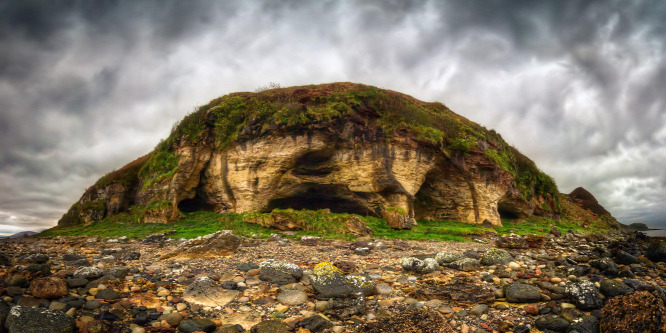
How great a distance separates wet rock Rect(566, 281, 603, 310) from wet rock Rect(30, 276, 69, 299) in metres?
8.40

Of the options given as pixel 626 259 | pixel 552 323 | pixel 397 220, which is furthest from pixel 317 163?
pixel 552 323

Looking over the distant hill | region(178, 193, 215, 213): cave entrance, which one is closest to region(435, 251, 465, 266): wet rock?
the distant hill

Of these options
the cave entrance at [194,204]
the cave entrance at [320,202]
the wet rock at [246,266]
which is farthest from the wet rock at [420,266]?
the cave entrance at [194,204]

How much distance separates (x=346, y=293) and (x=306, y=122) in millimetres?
18880

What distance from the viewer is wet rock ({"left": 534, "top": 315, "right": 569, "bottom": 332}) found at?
4.25m

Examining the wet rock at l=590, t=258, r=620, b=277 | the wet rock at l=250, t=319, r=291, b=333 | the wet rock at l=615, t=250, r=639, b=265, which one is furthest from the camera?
the wet rock at l=615, t=250, r=639, b=265

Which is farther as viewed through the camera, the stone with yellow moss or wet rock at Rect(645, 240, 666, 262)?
wet rock at Rect(645, 240, 666, 262)

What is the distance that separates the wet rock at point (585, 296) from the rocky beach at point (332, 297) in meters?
0.02

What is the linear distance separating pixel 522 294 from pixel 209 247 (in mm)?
7859

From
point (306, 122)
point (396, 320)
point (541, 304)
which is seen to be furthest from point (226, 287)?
point (306, 122)

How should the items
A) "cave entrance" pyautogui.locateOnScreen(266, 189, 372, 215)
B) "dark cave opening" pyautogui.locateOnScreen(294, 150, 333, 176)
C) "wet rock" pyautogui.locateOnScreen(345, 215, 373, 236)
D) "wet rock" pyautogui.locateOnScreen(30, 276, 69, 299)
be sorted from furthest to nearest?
"cave entrance" pyautogui.locateOnScreen(266, 189, 372, 215) → "dark cave opening" pyautogui.locateOnScreen(294, 150, 333, 176) → "wet rock" pyautogui.locateOnScreen(345, 215, 373, 236) → "wet rock" pyautogui.locateOnScreen(30, 276, 69, 299)

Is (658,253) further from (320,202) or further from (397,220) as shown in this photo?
(320,202)

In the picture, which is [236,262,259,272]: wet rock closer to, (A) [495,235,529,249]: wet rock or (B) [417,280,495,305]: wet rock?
(B) [417,280,495,305]: wet rock

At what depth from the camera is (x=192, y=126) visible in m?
26.0
